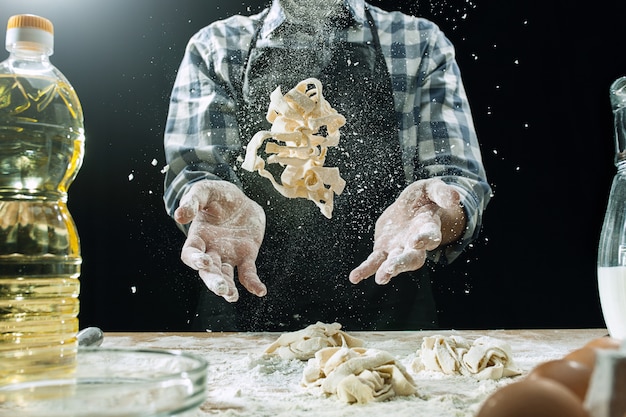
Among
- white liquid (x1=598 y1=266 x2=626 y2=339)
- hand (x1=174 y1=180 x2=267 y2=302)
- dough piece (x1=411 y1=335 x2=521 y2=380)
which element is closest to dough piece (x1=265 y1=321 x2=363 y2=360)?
dough piece (x1=411 y1=335 x2=521 y2=380)

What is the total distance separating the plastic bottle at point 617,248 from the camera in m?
1.02

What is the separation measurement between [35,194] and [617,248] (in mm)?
1000

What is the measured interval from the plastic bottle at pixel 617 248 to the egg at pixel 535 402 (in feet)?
2.12

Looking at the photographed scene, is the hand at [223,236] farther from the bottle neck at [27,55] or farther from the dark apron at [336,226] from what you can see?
the bottle neck at [27,55]

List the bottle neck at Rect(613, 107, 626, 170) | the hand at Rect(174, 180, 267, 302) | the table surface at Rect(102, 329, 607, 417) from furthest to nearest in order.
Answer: the hand at Rect(174, 180, 267, 302) < the bottle neck at Rect(613, 107, 626, 170) < the table surface at Rect(102, 329, 607, 417)

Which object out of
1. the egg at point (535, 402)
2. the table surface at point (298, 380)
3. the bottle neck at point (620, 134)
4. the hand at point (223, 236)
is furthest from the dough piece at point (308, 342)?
the egg at point (535, 402)

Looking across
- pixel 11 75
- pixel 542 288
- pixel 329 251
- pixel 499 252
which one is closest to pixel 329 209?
pixel 329 251

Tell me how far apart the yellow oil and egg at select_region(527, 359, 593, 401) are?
781 millimetres

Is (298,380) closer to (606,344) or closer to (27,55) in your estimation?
(606,344)

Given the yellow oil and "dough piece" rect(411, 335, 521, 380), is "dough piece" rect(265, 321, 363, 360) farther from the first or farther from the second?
the yellow oil

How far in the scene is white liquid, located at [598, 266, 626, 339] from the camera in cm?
102

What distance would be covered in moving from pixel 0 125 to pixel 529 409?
0.99m

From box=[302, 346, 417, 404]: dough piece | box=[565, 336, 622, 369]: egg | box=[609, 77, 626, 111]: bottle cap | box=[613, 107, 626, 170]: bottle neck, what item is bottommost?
box=[302, 346, 417, 404]: dough piece

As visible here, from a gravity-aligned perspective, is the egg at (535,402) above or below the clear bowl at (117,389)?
above
